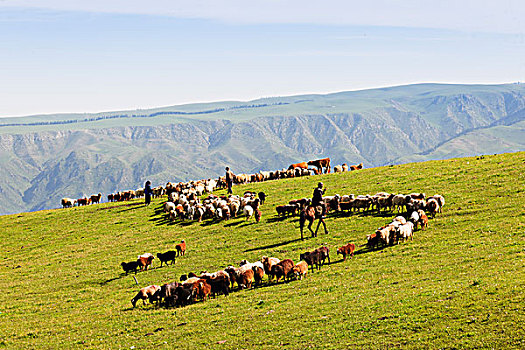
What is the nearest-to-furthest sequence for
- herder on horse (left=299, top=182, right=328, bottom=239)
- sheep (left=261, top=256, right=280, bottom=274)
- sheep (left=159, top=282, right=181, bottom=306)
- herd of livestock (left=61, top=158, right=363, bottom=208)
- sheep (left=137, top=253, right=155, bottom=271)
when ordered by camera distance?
1. sheep (left=159, top=282, right=181, bottom=306)
2. sheep (left=261, top=256, right=280, bottom=274)
3. sheep (left=137, top=253, right=155, bottom=271)
4. herder on horse (left=299, top=182, right=328, bottom=239)
5. herd of livestock (left=61, top=158, right=363, bottom=208)

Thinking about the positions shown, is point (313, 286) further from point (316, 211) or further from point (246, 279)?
point (316, 211)

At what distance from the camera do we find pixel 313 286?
71.1ft

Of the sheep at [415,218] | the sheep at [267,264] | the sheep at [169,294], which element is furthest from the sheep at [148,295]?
the sheep at [415,218]

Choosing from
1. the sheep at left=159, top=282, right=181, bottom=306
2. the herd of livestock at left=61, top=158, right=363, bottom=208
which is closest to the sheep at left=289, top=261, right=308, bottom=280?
the sheep at left=159, top=282, right=181, bottom=306

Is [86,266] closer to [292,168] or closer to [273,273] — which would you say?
[273,273]

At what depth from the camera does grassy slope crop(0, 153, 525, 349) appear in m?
15.4

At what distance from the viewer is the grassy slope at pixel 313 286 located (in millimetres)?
15391

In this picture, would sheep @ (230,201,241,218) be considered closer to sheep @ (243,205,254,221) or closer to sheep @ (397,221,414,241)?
sheep @ (243,205,254,221)

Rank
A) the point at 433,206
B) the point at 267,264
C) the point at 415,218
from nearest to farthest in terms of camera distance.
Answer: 1. the point at 267,264
2. the point at 415,218
3. the point at 433,206

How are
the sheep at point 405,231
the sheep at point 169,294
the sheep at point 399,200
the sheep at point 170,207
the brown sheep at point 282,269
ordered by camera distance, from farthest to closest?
1. the sheep at point 170,207
2. the sheep at point 399,200
3. the sheep at point 405,231
4. the brown sheep at point 282,269
5. the sheep at point 169,294

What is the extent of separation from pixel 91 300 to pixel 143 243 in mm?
12008

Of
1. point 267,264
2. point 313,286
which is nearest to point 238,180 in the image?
point 267,264

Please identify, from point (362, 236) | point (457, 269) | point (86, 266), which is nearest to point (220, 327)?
point (457, 269)

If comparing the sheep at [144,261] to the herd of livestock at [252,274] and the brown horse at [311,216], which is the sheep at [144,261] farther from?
the brown horse at [311,216]
